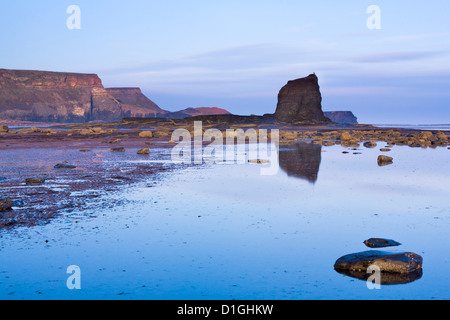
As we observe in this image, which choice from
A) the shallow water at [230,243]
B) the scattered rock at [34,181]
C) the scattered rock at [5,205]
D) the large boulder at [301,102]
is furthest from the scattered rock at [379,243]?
the large boulder at [301,102]

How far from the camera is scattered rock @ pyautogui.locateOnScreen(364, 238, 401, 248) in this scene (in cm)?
605

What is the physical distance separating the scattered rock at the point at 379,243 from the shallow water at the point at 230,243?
11cm

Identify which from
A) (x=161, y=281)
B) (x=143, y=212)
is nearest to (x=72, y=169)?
(x=143, y=212)

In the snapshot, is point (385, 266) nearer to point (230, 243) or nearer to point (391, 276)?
point (391, 276)

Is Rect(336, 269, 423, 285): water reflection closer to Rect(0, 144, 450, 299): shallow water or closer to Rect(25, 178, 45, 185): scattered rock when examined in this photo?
Rect(0, 144, 450, 299): shallow water

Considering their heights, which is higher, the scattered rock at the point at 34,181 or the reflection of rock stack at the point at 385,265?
the scattered rock at the point at 34,181

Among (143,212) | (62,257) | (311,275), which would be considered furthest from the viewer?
(143,212)

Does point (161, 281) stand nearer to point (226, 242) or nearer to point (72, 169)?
point (226, 242)

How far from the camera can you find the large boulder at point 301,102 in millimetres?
128500

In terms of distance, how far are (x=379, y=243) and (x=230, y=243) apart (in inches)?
82.7

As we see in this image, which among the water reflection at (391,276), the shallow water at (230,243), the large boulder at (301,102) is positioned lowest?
the water reflection at (391,276)

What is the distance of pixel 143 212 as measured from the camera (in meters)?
8.23

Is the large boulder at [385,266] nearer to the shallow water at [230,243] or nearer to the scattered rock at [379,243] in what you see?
the shallow water at [230,243]
